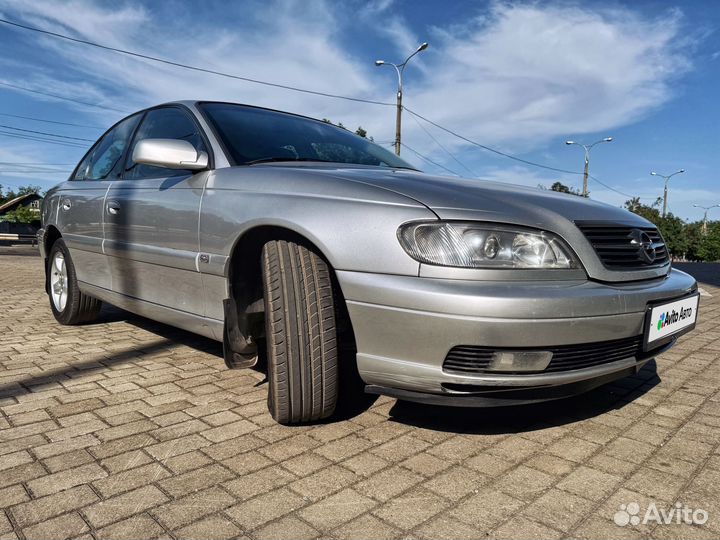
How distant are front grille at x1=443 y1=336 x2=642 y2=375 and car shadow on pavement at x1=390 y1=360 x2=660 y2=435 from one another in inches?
20.8

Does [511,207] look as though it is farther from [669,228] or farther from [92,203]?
[669,228]

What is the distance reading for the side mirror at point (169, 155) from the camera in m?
2.58

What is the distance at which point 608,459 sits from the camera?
2061mm

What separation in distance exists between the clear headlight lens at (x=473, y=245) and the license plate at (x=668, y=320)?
21.5 inches

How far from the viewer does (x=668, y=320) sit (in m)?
2.29

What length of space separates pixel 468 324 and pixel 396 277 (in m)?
0.30

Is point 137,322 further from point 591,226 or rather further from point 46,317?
point 591,226

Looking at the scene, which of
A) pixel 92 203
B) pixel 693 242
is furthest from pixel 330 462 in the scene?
pixel 693 242

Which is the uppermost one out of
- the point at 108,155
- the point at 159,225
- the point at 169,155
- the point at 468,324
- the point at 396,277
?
the point at 108,155

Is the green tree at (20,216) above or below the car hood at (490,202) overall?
below

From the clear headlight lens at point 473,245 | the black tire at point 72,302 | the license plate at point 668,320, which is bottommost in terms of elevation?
the black tire at point 72,302

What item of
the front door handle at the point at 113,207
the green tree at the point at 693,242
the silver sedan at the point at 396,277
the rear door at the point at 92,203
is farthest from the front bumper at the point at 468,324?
the green tree at the point at 693,242

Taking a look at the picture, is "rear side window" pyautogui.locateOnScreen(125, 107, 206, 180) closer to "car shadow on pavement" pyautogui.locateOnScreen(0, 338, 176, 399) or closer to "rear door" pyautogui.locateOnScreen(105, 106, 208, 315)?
"rear door" pyautogui.locateOnScreen(105, 106, 208, 315)

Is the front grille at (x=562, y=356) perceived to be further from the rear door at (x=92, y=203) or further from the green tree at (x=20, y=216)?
the green tree at (x=20, y=216)
